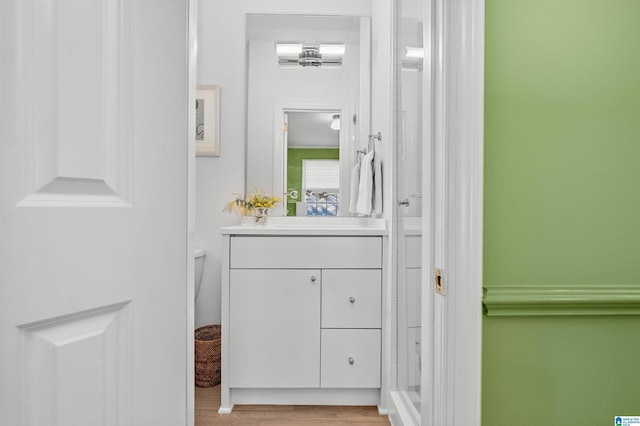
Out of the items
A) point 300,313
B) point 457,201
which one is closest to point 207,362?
point 300,313

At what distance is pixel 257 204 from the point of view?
234cm

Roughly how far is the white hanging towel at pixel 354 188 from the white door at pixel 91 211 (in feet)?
5.31

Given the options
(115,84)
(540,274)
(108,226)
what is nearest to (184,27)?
(115,84)

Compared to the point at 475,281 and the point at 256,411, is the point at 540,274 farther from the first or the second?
the point at 256,411

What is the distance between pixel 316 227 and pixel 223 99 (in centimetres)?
106

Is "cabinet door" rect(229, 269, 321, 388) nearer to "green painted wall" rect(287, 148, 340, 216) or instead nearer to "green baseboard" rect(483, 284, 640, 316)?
"green painted wall" rect(287, 148, 340, 216)

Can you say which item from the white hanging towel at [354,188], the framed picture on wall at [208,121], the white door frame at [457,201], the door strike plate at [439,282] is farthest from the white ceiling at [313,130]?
the door strike plate at [439,282]

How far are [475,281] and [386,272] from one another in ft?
3.18

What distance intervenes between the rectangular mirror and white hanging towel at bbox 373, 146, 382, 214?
0.26 metres

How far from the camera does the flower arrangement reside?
7.70 feet

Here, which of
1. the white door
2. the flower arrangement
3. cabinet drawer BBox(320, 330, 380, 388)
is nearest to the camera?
the white door

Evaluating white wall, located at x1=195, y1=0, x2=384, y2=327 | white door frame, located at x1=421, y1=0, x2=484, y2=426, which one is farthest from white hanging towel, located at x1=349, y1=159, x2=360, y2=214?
white door frame, located at x1=421, y1=0, x2=484, y2=426

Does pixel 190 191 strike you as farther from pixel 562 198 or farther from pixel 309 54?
pixel 309 54

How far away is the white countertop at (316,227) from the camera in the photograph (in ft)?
6.06
